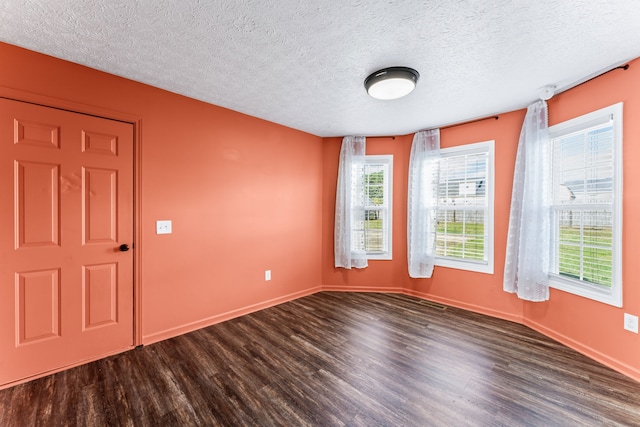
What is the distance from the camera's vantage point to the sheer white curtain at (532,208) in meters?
2.57

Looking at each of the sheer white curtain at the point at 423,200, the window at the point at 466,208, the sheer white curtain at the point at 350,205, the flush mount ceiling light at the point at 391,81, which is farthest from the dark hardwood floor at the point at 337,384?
the flush mount ceiling light at the point at 391,81

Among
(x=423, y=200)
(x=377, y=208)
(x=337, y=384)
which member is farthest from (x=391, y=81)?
(x=337, y=384)

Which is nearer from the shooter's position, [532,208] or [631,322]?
[631,322]

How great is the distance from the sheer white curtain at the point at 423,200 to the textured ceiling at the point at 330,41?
990 mm

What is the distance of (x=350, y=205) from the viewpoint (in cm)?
387

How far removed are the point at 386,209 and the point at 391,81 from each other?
7.24ft

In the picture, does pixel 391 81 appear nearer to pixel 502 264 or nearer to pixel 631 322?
pixel 502 264

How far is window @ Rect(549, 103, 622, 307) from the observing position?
207cm

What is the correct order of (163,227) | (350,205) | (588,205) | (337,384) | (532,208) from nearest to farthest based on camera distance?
(337,384)
(588,205)
(163,227)
(532,208)
(350,205)

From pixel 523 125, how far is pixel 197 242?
12.5 feet

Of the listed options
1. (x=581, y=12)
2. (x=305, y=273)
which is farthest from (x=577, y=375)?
(x=305, y=273)

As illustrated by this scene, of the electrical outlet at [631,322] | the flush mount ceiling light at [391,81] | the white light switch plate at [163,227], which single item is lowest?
the electrical outlet at [631,322]

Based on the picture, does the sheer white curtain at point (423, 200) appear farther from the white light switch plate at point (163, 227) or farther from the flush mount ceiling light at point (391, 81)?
the white light switch plate at point (163, 227)

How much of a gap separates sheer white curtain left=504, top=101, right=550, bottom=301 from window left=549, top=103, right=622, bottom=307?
0.36 feet
